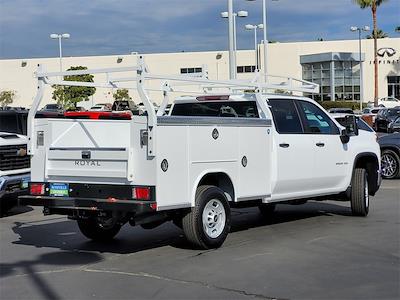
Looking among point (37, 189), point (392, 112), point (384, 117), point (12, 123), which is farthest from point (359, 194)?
point (392, 112)

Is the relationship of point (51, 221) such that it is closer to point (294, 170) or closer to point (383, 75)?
point (294, 170)

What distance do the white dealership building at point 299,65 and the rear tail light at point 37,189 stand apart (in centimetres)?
6227

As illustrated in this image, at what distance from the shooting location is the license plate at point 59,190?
769 centimetres

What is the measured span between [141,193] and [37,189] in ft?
5.40

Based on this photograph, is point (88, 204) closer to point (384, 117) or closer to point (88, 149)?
point (88, 149)

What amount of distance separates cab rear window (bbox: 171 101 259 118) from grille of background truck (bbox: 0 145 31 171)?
3341 millimetres

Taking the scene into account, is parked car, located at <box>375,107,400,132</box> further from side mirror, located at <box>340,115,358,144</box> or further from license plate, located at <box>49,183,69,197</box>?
license plate, located at <box>49,183,69,197</box>

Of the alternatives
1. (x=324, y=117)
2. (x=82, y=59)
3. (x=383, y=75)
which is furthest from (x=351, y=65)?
(x=324, y=117)

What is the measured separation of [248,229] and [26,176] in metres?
4.44

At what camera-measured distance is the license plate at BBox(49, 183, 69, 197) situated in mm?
7688

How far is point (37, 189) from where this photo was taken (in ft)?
26.0

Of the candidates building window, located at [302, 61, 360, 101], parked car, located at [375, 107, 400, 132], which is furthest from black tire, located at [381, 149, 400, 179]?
building window, located at [302, 61, 360, 101]

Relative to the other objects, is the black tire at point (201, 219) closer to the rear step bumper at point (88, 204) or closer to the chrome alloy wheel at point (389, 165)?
the rear step bumper at point (88, 204)

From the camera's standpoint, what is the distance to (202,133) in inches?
300
